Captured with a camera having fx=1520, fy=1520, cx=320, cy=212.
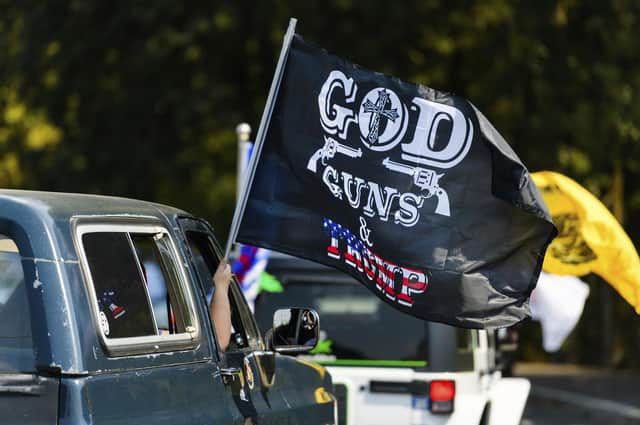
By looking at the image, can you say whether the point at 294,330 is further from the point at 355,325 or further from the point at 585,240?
the point at 585,240

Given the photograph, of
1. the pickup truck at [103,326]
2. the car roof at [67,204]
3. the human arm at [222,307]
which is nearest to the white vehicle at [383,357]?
the human arm at [222,307]

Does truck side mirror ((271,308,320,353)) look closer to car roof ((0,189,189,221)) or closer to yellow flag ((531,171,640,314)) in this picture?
car roof ((0,189,189,221))

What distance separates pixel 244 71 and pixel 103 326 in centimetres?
1869

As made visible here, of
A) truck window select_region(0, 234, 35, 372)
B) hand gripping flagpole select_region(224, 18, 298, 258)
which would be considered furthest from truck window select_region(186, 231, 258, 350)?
truck window select_region(0, 234, 35, 372)

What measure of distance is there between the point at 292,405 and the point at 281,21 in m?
16.2

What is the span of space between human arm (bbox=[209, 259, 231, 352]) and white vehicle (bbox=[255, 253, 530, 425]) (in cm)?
372

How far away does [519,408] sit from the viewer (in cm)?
1048

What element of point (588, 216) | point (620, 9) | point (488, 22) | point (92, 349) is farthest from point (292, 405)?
point (488, 22)

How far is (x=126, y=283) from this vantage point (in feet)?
15.7

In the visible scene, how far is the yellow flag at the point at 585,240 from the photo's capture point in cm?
985

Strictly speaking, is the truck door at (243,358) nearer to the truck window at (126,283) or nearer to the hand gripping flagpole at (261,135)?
the truck window at (126,283)

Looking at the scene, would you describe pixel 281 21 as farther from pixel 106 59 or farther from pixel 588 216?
pixel 588 216

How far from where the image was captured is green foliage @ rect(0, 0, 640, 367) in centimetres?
2122

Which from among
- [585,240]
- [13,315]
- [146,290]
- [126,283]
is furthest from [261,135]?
[585,240]
